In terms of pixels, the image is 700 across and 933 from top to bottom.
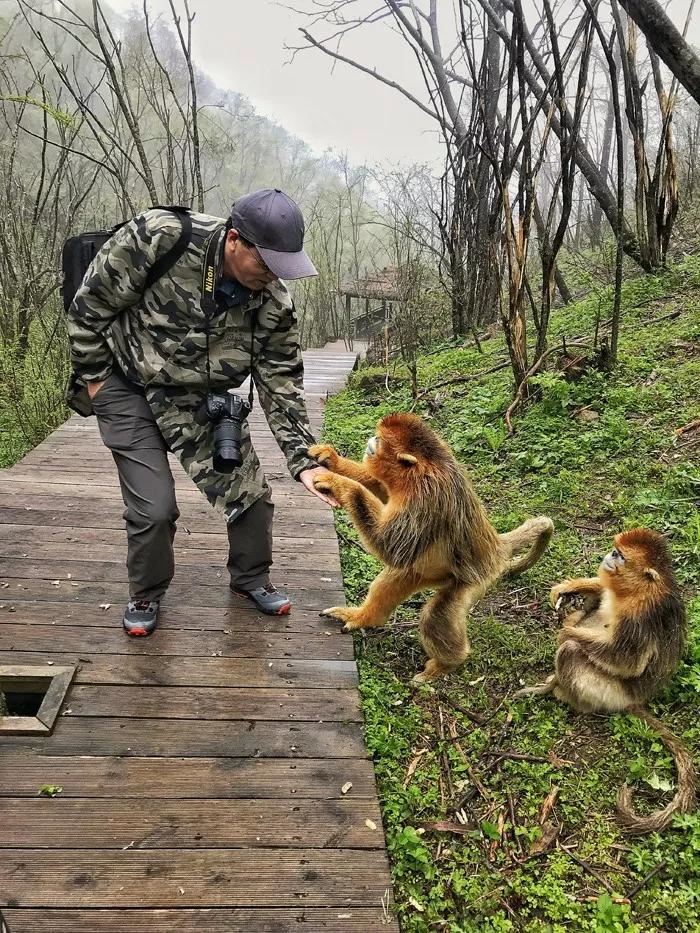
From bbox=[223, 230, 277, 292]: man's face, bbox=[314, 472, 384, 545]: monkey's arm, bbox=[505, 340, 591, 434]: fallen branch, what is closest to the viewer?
bbox=[223, 230, 277, 292]: man's face

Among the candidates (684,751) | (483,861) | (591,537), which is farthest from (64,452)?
(684,751)

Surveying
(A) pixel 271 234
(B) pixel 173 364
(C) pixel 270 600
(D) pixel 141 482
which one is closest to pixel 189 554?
(C) pixel 270 600

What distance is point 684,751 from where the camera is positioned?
7.46 ft

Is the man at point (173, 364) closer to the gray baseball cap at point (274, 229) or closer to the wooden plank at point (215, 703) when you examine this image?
the gray baseball cap at point (274, 229)

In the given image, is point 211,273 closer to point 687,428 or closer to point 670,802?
point 670,802

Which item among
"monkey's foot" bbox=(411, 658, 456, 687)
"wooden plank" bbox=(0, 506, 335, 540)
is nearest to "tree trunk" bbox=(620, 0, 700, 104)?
"monkey's foot" bbox=(411, 658, 456, 687)

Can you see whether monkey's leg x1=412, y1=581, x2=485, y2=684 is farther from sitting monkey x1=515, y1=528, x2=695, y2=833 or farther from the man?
the man

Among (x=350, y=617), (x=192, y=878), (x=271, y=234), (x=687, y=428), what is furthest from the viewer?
(x=687, y=428)

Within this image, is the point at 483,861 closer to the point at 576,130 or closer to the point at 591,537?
the point at 591,537

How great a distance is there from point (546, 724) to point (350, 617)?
1.01 m

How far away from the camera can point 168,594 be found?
3.27 m

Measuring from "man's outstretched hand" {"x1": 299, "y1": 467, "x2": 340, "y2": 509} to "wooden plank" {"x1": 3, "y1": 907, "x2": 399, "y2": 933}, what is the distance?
1485 millimetres

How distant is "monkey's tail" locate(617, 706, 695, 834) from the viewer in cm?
210

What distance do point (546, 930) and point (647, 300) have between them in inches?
236
